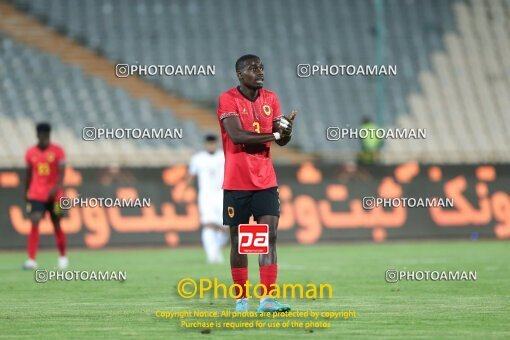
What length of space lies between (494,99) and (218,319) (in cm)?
2610

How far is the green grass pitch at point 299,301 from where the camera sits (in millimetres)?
9117

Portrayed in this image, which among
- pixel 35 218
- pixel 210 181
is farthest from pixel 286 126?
pixel 210 181

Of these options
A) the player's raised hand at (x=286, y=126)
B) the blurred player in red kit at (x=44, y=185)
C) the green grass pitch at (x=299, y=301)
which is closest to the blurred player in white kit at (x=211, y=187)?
the green grass pitch at (x=299, y=301)

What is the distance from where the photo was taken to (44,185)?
18531 mm

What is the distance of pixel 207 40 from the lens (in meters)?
33.5

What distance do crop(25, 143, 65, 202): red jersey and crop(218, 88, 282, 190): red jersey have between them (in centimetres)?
854

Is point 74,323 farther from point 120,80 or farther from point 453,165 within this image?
point 120,80

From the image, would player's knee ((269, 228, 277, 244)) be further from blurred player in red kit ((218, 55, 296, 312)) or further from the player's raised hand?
the player's raised hand

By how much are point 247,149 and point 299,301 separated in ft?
7.00

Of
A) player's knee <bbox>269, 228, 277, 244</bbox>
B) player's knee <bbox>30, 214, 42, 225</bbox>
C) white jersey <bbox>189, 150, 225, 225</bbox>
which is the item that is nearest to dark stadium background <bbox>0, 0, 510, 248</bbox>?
white jersey <bbox>189, 150, 225, 225</bbox>

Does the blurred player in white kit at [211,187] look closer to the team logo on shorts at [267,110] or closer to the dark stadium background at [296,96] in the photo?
the dark stadium background at [296,96]

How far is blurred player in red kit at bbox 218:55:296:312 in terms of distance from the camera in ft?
33.5

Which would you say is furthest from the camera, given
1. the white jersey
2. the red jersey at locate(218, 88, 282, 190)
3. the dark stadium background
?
the dark stadium background

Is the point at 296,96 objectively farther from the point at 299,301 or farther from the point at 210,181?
the point at 299,301
